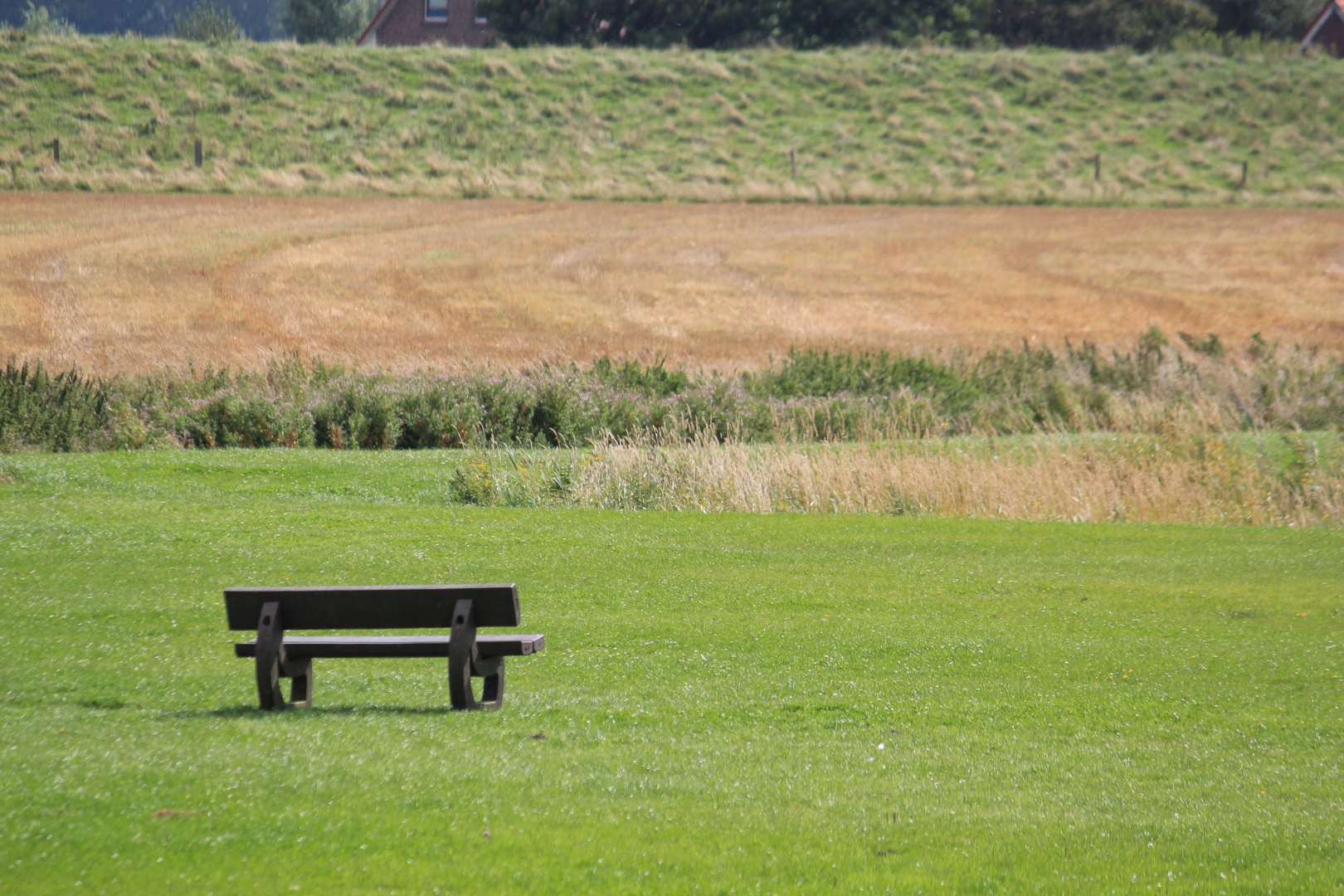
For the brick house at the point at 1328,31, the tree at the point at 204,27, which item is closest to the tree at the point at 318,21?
the tree at the point at 204,27

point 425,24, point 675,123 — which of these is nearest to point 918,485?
point 675,123

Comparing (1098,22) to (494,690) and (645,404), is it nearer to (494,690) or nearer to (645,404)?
(645,404)

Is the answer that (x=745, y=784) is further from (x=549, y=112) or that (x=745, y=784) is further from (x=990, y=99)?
(x=990, y=99)

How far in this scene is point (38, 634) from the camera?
27.7ft

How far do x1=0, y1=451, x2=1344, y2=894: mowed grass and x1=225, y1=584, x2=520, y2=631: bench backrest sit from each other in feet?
1.73

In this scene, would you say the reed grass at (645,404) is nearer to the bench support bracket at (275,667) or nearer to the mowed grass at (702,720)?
the mowed grass at (702,720)

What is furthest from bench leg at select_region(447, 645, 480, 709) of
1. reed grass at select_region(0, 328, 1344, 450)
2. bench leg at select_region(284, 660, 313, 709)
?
reed grass at select_region(0, 328, 1344, 450)

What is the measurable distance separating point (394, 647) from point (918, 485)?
35.9ft

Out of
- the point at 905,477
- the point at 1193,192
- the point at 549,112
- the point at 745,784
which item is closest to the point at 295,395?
the point at 905,477

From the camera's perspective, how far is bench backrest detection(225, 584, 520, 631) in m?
6.17

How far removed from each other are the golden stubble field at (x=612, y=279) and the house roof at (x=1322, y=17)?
27.5 meters

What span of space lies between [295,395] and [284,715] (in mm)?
17279

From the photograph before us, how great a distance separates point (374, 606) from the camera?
6199mm

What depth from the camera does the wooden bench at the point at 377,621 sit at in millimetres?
6172
